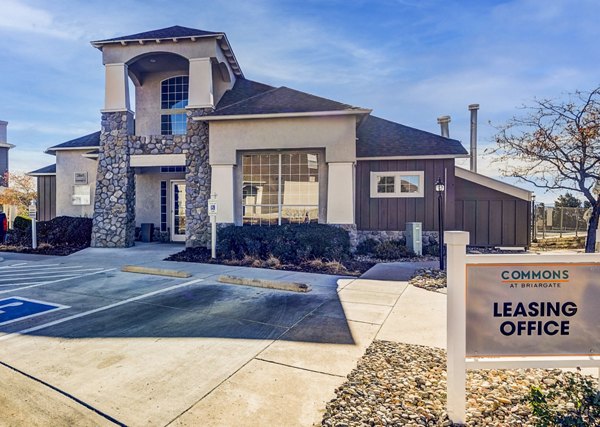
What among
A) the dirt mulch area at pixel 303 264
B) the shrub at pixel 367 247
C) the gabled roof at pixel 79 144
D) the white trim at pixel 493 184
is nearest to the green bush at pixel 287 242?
the dirt mulch area at pixel 303 264

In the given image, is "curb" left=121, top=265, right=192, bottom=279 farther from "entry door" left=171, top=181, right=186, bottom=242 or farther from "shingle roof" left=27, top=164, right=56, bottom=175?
"shingle roof" left=27, top=164, right=56, bottom=175

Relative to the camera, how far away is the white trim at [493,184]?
12.5m

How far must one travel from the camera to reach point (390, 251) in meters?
11.1

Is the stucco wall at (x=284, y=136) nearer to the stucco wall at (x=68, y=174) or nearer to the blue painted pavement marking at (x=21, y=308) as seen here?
the blue painted pavement marking at (x=21, y=308)

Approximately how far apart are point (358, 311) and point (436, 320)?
1159 mm

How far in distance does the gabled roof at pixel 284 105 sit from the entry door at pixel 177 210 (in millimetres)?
4032

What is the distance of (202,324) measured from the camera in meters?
4.75

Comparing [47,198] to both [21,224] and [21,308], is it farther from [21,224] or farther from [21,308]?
[21,308]

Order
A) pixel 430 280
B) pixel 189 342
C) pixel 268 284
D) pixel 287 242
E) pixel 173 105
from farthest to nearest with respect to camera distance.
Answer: pixel 173 105, pixel 287 242, pixel 430 280, pixel 268 284, pixel 189 342

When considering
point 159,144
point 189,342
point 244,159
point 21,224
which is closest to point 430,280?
point 189,342

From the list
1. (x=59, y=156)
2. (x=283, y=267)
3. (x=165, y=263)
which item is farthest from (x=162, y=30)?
(x=283, y=267)

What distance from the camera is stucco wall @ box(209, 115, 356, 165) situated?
11109 millimetres

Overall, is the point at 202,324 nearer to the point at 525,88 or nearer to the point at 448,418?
the point at 448,418

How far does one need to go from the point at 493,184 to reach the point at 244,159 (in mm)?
9348
